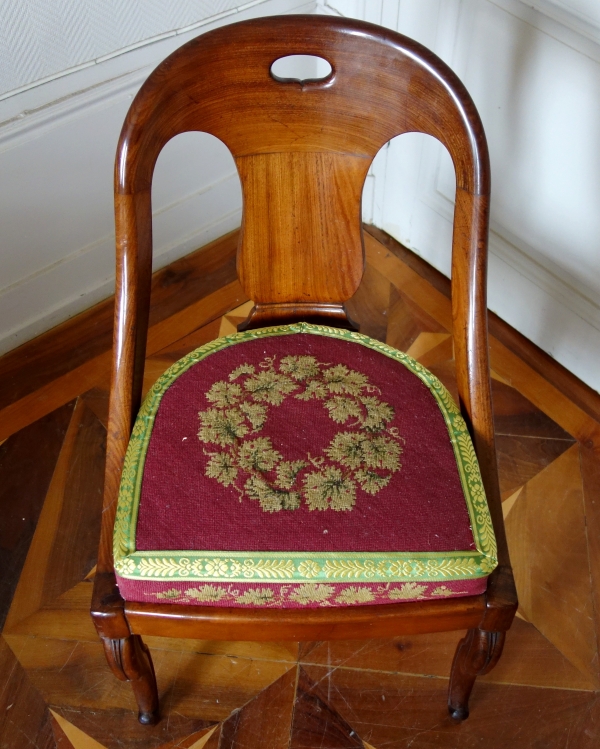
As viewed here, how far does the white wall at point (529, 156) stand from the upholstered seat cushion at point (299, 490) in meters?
0.47

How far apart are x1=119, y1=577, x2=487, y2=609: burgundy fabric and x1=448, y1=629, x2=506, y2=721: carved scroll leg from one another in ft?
0.23

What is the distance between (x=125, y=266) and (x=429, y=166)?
0.73 m

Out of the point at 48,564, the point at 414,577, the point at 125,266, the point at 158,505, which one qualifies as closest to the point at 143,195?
the point at 125,266

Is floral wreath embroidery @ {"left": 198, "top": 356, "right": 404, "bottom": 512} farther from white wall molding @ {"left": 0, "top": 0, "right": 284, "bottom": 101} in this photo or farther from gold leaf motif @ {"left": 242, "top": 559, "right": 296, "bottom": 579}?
white wall molding @ {"left": 0, "top": 0, "right": 284, "bottom": 101}

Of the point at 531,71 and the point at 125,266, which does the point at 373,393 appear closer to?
the point at 125,266

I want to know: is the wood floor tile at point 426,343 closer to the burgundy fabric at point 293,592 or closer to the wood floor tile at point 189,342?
the wood floor tile at point 189,342

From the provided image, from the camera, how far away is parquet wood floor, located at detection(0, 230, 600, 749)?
90 cm

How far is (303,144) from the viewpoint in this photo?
0.78 m

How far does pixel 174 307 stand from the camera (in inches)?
52.6

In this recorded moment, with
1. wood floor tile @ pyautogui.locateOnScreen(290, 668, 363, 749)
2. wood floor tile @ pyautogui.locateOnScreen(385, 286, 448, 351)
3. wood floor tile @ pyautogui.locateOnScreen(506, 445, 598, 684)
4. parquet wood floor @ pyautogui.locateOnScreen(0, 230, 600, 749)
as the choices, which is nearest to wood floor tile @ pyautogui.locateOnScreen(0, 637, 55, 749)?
parquet wood floor @ pyautogui.locateOnScreen(0, 230, 600, 749)

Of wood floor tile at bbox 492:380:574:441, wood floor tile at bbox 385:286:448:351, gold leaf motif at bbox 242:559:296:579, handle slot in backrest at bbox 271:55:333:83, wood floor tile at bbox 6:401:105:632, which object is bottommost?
wood floor tile at bbox 6:401:105:632

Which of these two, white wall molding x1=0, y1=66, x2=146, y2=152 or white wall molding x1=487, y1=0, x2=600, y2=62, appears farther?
white wall molding x1=0, y1=66, x2=146, y2=152

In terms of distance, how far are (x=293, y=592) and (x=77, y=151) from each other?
2.59ft

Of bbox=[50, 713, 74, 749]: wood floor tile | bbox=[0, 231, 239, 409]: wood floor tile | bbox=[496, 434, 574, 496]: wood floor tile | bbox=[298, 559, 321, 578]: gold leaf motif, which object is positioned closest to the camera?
bbox=[298, 559, 321, 578]: gold leaf motif
